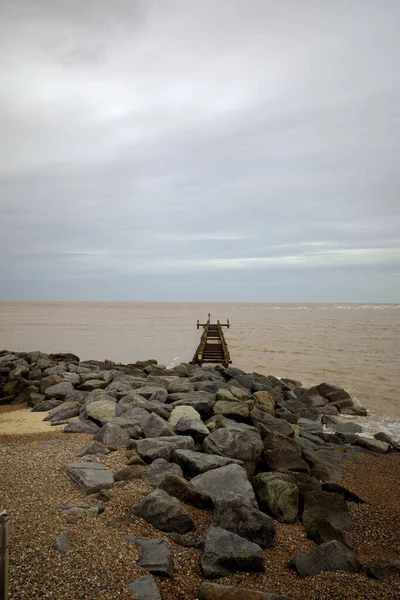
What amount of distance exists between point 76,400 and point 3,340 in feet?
75.5

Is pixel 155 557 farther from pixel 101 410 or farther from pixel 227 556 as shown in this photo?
pixel 101 410

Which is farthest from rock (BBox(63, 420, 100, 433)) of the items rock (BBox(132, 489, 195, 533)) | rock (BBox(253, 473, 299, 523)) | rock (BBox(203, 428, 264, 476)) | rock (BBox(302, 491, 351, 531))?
rock (BBox(302, 491, 351, 531))

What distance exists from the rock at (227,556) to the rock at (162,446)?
1837 mm

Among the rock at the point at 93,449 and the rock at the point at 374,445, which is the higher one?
the rock at the point at 93,449

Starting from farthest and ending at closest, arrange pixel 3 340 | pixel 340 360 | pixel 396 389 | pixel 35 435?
1. pixel 3 340
2. pixel 340 360
3. pixel 396 389
4. pixel 35 435

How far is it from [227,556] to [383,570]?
1556 millimetres

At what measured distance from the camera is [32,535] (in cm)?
364

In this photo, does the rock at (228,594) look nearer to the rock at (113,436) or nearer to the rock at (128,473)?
the rock at (128,473)

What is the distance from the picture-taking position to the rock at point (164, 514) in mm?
4254

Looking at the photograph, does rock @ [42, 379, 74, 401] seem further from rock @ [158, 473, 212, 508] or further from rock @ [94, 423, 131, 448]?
rock @ [158, 473, 212, 508]

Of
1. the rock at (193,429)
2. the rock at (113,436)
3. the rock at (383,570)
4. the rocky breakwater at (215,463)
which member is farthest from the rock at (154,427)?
the rock at (383,570)

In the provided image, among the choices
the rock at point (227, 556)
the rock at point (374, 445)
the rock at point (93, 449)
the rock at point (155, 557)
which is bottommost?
the rock at point (374, 445)

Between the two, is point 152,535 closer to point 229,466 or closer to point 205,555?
point 205,555

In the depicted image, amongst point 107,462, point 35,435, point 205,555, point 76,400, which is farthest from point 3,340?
point 205,555
